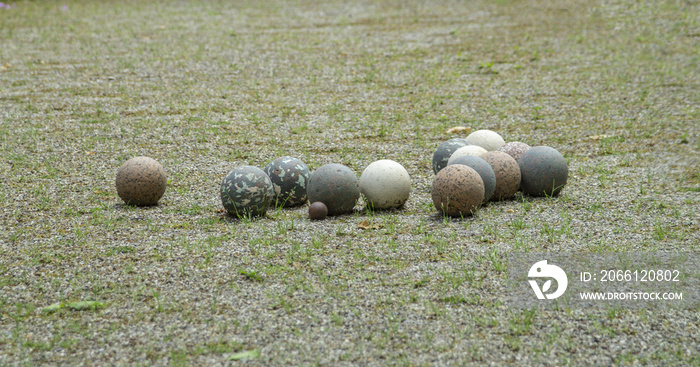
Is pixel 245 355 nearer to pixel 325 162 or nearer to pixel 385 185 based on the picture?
pixel 385 185

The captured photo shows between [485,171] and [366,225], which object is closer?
[366,225]

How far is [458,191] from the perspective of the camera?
616 centimetres

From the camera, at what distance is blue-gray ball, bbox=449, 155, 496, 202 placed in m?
6.53

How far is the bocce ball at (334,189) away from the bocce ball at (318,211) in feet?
0.27

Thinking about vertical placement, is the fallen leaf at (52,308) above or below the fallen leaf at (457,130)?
below

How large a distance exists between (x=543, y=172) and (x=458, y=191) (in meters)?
1.29

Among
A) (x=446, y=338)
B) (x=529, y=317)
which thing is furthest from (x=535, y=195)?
(x=446, y=338)

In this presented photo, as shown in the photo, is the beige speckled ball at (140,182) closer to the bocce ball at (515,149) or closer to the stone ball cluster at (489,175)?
the stone ball cluster at (489,175)

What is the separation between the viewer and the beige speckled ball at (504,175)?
6787mm

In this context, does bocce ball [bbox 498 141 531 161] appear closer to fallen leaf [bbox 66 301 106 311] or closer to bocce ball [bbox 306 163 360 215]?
bocce ball [bbox 306 163 360 215]

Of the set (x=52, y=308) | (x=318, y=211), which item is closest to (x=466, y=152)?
(x=318, y=211)

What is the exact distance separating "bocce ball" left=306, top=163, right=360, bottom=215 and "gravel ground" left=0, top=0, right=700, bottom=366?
225mm

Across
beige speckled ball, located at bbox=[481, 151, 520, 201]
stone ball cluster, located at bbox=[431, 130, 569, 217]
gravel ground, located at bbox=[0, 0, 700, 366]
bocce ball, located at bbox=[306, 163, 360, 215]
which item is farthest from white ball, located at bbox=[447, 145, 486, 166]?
bocce ball, located at bbox=[306, 163, 360, 215]

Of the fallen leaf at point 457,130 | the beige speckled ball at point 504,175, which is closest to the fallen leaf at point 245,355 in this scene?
the beige speckled ball at point 504,175
